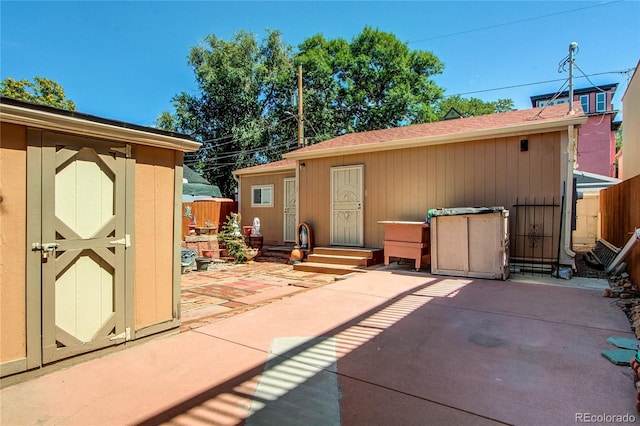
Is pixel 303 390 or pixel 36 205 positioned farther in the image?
pixel 36 205

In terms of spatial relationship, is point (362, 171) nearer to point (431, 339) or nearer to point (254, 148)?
point (431, 339)

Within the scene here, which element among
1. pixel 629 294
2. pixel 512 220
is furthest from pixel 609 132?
pixel 629 294

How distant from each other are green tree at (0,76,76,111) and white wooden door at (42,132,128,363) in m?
19.8

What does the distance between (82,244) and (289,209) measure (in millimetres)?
7451

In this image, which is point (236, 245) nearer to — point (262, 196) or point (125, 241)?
point (262, 196)

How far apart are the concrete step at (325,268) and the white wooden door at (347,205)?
0.83 m

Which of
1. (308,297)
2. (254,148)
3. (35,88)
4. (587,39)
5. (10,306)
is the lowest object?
(308,297)

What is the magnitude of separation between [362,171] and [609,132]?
17.0m

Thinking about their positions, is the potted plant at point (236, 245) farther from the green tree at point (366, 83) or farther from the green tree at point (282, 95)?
the green tree at point (366, 83)

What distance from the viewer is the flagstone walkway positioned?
13.1 ft

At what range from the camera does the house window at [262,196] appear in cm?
1046

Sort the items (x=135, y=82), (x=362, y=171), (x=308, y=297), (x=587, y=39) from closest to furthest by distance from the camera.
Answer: (x=308, y=297)
(x=362, y=171)
(x=587, y=39)
(x=135, y=82)

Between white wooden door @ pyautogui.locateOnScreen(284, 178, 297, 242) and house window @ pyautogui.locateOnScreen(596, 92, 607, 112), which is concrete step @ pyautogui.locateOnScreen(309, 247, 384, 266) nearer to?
white wooden door @ pyautogui.locateOnScreen(284, 178, 297, 242)

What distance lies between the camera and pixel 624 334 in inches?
117
